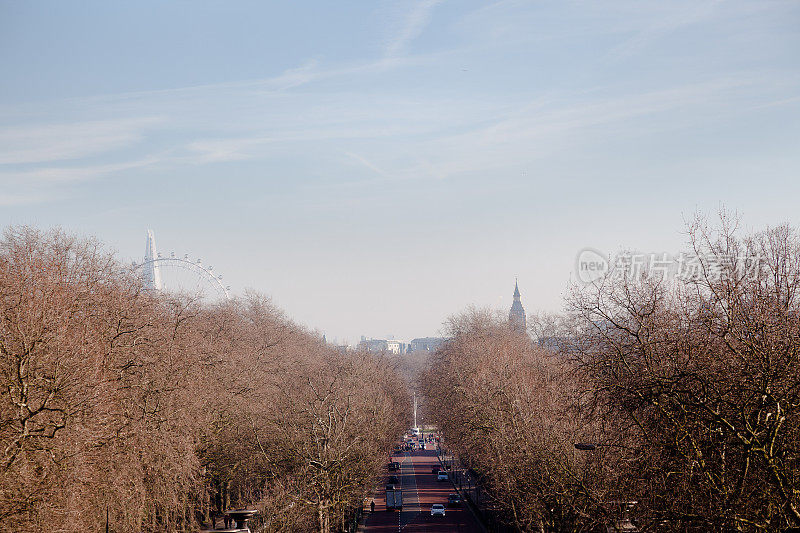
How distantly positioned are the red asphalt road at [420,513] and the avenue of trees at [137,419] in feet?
23.5

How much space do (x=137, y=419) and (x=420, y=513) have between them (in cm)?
3385

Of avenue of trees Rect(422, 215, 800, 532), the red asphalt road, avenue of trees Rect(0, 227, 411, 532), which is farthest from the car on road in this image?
avenue of trees Rect(422, 215, 800, 532)

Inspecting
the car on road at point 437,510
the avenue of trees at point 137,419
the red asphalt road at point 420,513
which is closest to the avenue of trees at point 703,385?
the avenue of trees at point 137,419

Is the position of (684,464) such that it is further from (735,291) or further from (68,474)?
(68,474)

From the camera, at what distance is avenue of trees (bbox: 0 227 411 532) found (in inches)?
904

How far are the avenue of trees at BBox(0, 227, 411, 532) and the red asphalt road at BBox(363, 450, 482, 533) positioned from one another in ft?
23.5

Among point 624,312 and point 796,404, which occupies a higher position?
point 624,312

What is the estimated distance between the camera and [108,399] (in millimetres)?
26906

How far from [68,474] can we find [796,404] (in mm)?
20108

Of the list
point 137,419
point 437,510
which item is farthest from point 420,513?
point 137,419

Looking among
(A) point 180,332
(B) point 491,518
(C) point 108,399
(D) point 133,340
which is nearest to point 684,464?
(C) point 108,399

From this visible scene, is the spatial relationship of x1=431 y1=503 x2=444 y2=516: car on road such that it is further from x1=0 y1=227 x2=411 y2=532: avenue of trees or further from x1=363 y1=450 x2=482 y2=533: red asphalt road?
x1=0 y1=227 x2=411 y2=532: avenue of trees

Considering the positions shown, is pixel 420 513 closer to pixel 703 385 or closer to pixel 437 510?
pixel 437 510

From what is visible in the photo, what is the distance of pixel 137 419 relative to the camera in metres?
32.1
